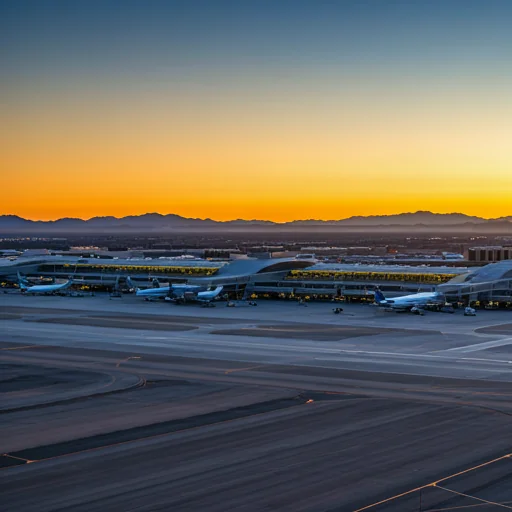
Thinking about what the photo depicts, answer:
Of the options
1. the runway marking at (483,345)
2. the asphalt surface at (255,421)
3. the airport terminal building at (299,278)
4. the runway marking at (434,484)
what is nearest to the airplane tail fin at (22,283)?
the airport terminal building at (299,278)

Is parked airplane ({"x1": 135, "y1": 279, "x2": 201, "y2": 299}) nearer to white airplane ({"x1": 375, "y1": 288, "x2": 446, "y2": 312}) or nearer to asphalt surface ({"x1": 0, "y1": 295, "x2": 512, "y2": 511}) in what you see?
white airplane ({"x1": 375, "y1": 288, "x2": 446, "y2": 312})

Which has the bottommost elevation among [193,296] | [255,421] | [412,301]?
[255,421]

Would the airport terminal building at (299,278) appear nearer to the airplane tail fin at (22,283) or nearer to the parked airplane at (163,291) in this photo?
the parked airplane at (163,291)

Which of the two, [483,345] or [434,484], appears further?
[483,345]

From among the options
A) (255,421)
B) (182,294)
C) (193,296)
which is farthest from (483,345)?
(182,294)

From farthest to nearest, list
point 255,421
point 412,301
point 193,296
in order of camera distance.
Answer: point 193,296 < point 412,301 < point 255,421

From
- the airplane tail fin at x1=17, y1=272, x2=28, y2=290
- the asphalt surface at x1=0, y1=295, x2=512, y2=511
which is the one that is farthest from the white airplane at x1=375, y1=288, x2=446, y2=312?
the airplane tail fin at x1=17, y1=272, x2=28, y2=290

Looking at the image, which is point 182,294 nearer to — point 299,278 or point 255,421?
point 299,278
